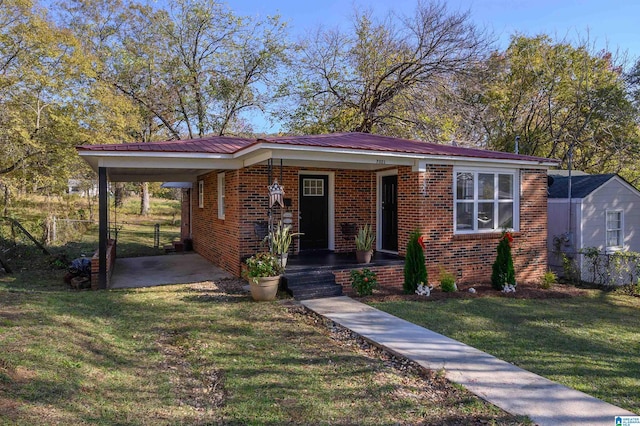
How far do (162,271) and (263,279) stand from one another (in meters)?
4.48

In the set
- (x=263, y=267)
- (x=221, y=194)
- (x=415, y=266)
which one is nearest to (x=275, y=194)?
(x=263, y=267)

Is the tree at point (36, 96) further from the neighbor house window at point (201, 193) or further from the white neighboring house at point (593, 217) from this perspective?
the white neighboring house at point (593, 217)

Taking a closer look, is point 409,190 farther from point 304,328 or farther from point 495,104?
point 495,104

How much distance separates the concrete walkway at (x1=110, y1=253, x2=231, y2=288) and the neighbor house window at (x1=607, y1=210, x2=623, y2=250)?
11.9 meters

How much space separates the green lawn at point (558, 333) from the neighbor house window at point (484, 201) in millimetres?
2072

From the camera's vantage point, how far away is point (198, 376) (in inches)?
172

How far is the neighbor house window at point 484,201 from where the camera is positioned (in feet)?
32.3

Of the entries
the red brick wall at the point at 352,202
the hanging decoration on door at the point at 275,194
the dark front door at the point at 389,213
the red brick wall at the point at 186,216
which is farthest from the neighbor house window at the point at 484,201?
the red brick wall at the point at 186,216

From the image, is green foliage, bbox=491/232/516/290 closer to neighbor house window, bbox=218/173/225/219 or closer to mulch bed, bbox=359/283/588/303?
mulch bed, bbox=359/283/588/303

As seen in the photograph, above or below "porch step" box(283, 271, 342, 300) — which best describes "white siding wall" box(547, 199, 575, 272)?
above

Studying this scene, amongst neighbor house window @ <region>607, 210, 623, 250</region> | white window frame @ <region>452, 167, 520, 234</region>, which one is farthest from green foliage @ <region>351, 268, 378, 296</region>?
neighbor house window @ <region>607, 210, 623, 250</region>

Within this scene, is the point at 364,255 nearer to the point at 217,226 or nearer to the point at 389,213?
the point at 389,213

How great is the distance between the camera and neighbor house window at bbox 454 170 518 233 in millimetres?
9844

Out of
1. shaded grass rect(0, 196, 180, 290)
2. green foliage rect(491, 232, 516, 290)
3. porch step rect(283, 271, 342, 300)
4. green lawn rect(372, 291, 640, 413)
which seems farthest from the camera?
shaded grass rect(0, 196, 180, 290)
